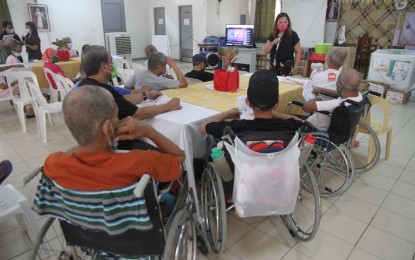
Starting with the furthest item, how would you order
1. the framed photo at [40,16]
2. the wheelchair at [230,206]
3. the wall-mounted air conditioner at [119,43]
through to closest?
1. the wall-mounted air conditioner at [119,43]
2. the framed photo at [40,16]
3. the wheelchair at [230,206]

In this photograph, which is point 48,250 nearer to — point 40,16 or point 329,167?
point 329,167

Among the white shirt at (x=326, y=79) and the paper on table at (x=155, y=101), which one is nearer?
the paper on table at (x=155, y=101)

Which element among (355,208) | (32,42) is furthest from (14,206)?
(32,42)

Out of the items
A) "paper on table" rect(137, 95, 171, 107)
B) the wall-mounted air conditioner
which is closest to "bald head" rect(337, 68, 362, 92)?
"paper on table" rect(137, 95, 171, 107)

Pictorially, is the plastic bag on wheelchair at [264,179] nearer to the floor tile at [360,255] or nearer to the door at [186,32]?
the floor tile at [360,255]

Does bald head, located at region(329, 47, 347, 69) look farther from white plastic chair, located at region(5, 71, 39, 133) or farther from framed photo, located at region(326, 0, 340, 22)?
framed photo, located at region(326, 0, 340, 22)

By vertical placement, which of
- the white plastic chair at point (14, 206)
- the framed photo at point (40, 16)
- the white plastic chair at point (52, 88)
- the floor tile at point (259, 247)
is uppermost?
the framed photo at point (40, 16)

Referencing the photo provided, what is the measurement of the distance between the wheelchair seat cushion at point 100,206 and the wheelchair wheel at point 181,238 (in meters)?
0.10

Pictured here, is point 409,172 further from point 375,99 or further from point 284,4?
point 284,4

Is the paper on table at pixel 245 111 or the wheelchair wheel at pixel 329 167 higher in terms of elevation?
the paper on table at pixel 245 111

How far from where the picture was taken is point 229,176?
1433 millimetres

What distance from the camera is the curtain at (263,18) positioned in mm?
7145

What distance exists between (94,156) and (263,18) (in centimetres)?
729

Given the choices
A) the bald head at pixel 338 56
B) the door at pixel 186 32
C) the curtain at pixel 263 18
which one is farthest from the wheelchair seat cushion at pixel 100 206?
the door at pixel 186 32
